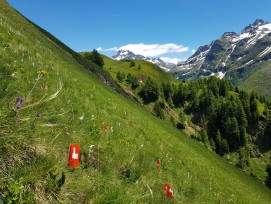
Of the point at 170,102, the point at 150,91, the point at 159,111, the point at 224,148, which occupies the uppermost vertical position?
the point at 150,91

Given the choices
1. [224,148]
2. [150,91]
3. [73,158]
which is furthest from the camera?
[150,91]

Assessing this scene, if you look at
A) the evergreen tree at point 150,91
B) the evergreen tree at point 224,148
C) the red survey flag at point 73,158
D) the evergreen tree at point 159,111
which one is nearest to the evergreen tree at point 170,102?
the evergreen tree at point 150,91

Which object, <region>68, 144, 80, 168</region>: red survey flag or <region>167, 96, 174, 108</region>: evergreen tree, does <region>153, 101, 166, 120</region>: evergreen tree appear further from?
<region>68, 144, 80, 168</region>: red survey flag

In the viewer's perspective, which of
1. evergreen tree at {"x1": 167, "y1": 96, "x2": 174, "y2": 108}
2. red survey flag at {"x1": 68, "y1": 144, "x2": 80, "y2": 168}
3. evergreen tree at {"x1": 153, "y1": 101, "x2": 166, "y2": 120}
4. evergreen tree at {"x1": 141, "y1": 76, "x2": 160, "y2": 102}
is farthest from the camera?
evergreen tree at {"x1": 167, "y1": 96, "x2": 174, "y2": 108}

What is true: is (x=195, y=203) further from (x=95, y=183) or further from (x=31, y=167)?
(x=31, y=167)

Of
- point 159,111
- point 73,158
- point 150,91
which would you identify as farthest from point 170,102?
point 73,158

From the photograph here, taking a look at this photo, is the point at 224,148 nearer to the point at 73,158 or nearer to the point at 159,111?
the point at 159,111

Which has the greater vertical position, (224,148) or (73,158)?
(73,158)

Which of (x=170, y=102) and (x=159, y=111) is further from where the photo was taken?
(x=170, y=102)

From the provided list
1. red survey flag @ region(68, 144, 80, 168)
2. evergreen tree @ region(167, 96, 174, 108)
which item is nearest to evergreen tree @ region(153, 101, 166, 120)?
evergreen tree @ region(167, 96, 174, 108)

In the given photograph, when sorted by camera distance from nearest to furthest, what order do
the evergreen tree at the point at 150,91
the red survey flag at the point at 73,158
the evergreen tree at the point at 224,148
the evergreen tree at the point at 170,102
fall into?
the red survey flag at the point at 73,158 → the evergreen tree at the point at 224,148 → the evergreen tree at the point at 150,91 → the evergreen tree at the point at 170,102

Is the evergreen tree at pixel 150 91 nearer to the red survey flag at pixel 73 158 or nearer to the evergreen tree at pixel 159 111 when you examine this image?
the evergreen tree at pixel 159 111

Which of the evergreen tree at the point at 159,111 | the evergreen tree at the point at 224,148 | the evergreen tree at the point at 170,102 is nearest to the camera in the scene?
the evergreen tree at the point at 159,111

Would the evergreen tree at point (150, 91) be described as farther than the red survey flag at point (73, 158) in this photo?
Yes
